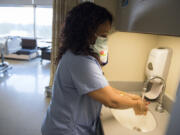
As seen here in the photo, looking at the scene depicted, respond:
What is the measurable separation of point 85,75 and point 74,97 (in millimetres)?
173

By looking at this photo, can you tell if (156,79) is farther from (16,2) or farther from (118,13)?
(16,2)

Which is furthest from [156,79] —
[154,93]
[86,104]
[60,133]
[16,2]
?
[16,2]

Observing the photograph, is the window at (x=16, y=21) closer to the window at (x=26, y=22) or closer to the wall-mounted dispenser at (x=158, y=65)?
the window at (x=26, y=22)

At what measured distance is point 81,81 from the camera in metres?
0.71

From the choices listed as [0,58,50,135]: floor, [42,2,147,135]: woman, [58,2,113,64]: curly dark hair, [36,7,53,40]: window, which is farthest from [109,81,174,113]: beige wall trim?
[36,7,53,40]: window

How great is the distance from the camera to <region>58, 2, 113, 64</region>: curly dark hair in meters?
0.75

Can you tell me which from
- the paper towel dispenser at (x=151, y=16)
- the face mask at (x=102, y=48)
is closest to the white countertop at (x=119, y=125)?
the face mask at (x=102, y=48)

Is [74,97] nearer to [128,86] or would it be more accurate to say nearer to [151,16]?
[151,16]

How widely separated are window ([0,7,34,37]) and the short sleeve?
6.26 meters

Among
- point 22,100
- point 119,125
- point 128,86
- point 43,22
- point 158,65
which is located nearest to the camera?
point 119,125

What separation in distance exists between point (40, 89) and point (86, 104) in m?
2.74

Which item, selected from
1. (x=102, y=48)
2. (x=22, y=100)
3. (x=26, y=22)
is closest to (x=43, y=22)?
(x=26, y=22)

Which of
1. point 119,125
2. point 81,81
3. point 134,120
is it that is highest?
point 81,81

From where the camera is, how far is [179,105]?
12.9 inches
